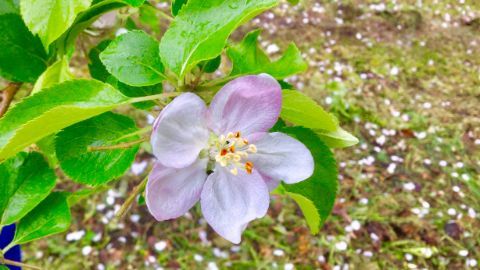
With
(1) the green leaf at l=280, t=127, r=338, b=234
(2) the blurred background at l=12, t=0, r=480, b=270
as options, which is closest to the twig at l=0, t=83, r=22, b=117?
(1) the green leaf at l=280, t=127, r=338, b=234

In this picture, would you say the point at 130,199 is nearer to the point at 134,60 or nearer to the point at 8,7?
the point at 134,60

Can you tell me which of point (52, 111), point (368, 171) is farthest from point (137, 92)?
point (368, 171)

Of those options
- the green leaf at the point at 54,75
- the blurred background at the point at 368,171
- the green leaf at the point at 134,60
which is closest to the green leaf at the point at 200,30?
the green leaf at the point at 134,60

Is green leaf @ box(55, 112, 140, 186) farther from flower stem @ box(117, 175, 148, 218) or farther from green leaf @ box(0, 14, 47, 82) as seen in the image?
green leaf @ box(0, 14, 47, 82)

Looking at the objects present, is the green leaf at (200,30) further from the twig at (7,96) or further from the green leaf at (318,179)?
the twig at (7,96)

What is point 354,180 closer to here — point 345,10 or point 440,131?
point 440,131

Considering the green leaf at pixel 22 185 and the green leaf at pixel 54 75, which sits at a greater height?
the green leaf at pixel 54 75
